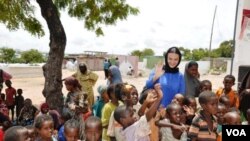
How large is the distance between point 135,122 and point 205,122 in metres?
0.63

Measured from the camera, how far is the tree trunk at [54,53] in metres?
7.00

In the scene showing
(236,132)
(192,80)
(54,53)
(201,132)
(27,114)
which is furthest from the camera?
(54,53)

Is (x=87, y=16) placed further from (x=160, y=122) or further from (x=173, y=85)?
(x=160, y=122)

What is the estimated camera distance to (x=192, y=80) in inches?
213

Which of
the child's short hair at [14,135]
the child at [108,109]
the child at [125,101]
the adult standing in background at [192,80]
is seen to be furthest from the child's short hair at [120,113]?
the adult standing in background at [192,80]

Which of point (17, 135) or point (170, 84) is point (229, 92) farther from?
point (17, 135)

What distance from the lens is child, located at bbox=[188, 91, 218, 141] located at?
3.27 m

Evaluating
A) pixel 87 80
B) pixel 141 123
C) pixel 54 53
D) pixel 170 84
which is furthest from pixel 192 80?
pixel 54 53

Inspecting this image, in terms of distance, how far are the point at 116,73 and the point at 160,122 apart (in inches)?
83.5

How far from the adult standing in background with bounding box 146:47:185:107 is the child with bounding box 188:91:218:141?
2.82 ft

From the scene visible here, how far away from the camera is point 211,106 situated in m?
3.39

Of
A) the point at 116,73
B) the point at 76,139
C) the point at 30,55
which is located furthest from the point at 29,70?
the point at 76,139

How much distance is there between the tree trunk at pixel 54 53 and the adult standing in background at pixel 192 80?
8.88ft

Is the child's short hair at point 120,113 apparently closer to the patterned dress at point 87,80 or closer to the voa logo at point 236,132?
the voa logo at point 236,132
